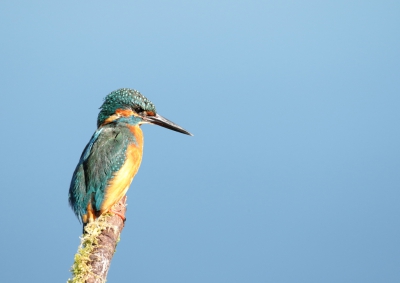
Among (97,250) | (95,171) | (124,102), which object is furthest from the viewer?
(124,102)

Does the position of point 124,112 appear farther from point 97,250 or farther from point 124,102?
point 97,250

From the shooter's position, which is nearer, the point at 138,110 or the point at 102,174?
the point at 102,174

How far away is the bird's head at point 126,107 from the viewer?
289 cm

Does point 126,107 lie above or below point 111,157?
above

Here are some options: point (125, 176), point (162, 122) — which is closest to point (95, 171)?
point (125, 176)

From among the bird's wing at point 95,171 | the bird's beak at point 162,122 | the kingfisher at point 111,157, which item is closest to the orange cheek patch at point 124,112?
the kingfisher at point 111,157

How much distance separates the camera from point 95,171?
2584 mm

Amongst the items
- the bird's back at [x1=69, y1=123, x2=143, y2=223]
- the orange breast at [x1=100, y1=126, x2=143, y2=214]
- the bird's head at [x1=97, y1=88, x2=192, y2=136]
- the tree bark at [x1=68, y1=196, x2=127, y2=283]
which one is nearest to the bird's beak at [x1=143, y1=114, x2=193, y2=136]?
the bird's head at [x1=97, y1=88, x2=192, y2=136]

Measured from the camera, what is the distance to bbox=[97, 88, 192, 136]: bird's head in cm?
289

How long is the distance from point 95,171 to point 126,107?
502 millimetres

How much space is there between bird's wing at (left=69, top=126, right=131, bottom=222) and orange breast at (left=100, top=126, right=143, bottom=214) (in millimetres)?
27

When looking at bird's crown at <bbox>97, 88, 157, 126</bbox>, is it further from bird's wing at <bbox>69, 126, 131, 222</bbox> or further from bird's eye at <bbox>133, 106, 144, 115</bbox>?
bird's wing at <bbox>69, 126, 131, 222</bbox>

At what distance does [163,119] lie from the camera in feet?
10.1

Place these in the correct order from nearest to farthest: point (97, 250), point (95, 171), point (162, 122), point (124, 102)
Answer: point (97, 250), point (95, 171), point (124, 102), point (162, 122)
